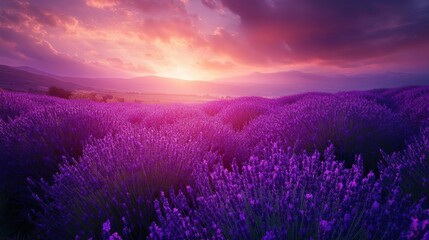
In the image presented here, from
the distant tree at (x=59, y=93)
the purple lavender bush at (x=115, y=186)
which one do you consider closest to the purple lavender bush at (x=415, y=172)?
the purple lavender bush at (x=115, y=186)

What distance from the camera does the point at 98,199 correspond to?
191cm

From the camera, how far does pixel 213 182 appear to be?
1.84 metres

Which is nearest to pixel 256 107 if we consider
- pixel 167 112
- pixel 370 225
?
pixel 167 112

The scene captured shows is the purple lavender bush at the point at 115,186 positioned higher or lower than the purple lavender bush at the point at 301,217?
lower

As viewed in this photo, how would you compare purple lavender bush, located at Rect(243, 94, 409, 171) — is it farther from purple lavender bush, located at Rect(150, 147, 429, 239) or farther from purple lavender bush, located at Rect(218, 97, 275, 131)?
purple lavender bush, located at Rect(218, 97, 275, 131)

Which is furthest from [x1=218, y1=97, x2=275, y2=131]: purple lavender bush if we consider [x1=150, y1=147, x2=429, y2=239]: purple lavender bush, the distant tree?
the distant tree

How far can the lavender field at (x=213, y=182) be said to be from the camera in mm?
1208

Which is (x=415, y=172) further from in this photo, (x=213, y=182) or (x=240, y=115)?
(x=240, y=115)

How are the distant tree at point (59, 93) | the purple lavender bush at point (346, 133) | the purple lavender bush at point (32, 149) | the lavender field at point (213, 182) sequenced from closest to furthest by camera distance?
the lavender field at point (213, 182)
the purple lavender bush at point (32, 149)
the purple lavender bush at point (346, 133)
the distant tree at point (59, 93)

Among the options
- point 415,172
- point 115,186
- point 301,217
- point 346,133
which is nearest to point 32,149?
point 115,186

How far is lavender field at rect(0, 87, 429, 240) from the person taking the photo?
47.6 inches

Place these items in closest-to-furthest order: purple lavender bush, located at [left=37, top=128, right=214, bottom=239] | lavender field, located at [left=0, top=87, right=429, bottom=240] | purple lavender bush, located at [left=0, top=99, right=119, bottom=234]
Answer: lavender field, located at [left=0, top=87, right=429, bottom=240] → purple lavender bush, located at [left=37, top=128, right=214, bottom=239] → purple lavender bush, located at [left=0, top=99, right=119, bottom=234]

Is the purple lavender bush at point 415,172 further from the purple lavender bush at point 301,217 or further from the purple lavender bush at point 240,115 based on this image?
the purple lavender bush at point 240,115

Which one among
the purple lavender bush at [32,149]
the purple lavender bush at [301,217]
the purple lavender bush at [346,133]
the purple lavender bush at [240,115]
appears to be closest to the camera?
the purple lavender bush at [301,217]
